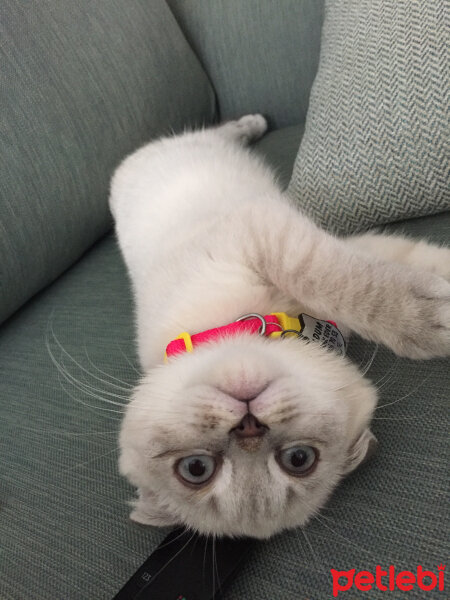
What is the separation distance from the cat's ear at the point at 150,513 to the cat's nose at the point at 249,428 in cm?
22

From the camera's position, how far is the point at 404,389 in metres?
0.84

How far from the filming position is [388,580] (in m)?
0.65

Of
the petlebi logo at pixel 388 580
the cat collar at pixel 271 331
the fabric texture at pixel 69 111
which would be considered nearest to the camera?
the petlebi logo at pixel 388 580

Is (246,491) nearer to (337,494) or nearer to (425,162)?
(337,494)

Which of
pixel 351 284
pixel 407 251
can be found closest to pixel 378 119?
pixel 407 251

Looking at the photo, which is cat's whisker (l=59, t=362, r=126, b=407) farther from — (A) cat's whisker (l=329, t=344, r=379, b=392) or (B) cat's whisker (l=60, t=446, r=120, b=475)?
(A) cat's whisker (l=329, t=344, r=379, b=392)

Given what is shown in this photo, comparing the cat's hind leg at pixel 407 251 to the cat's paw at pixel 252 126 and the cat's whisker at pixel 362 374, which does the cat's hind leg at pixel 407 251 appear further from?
the cat's paw at pixel 252 126

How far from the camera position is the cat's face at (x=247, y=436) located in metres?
0.72

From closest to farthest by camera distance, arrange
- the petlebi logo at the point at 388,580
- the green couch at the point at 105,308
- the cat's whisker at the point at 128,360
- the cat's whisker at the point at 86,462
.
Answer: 1. the petlebi logo at the point at 388,580
2. the green couch at the point at 105,308
3. the cat's whisker at the point at 86,462
4. the cat's whisker at the point at 128,360

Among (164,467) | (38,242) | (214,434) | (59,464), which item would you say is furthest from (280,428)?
(38,242)

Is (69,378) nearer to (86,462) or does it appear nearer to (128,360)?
(128,360)

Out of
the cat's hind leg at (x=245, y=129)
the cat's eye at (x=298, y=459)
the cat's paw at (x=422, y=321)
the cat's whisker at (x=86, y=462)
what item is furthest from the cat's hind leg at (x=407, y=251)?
the cat's hind leg at (x=245, y=129)

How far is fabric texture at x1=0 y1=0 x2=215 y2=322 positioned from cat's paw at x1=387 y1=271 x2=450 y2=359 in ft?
3.40

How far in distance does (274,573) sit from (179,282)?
1.82 feet
